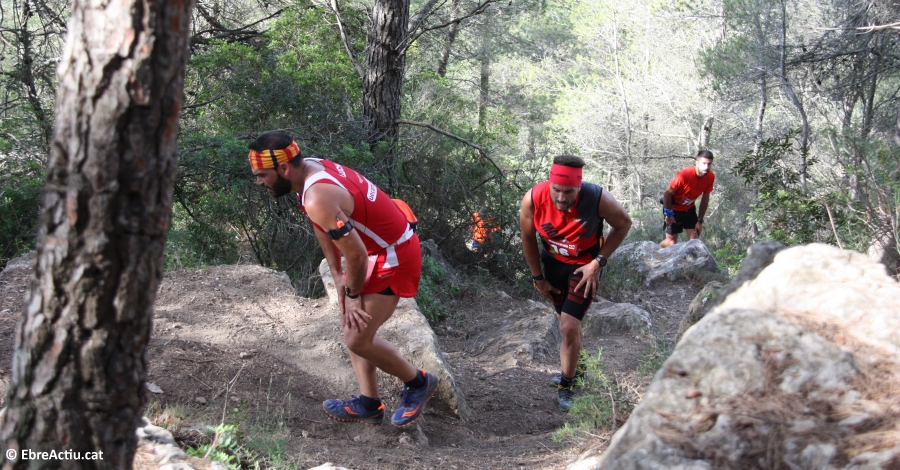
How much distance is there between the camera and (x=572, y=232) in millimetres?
4809

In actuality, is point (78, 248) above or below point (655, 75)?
below

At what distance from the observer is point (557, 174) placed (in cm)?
455

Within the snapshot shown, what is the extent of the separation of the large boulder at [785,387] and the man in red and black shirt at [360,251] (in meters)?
1.93

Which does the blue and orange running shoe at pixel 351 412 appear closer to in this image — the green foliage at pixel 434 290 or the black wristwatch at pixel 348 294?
the black wristwatch at pixel 348 294

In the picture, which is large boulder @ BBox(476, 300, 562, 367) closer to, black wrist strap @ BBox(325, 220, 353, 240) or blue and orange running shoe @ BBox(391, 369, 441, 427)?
blue and orange running shoe @ BBox(391, 369, 441, 427)

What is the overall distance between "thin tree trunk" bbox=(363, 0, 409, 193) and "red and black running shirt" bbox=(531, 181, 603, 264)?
4.38 m

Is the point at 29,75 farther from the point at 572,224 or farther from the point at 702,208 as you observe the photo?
the point at 702,208

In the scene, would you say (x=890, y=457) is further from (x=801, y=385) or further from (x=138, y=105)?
(x=138, y=105)

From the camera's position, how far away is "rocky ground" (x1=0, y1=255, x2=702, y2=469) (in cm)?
397

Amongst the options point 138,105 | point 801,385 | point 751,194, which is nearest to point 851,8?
point 751,194

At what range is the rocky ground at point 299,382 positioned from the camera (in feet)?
13.0

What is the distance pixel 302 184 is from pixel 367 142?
5422 millimetres

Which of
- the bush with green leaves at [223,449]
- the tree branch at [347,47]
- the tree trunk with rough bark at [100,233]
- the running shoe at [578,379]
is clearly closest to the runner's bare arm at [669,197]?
the tree branch at [347,47]

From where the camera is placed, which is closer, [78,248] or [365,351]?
[78,248]
